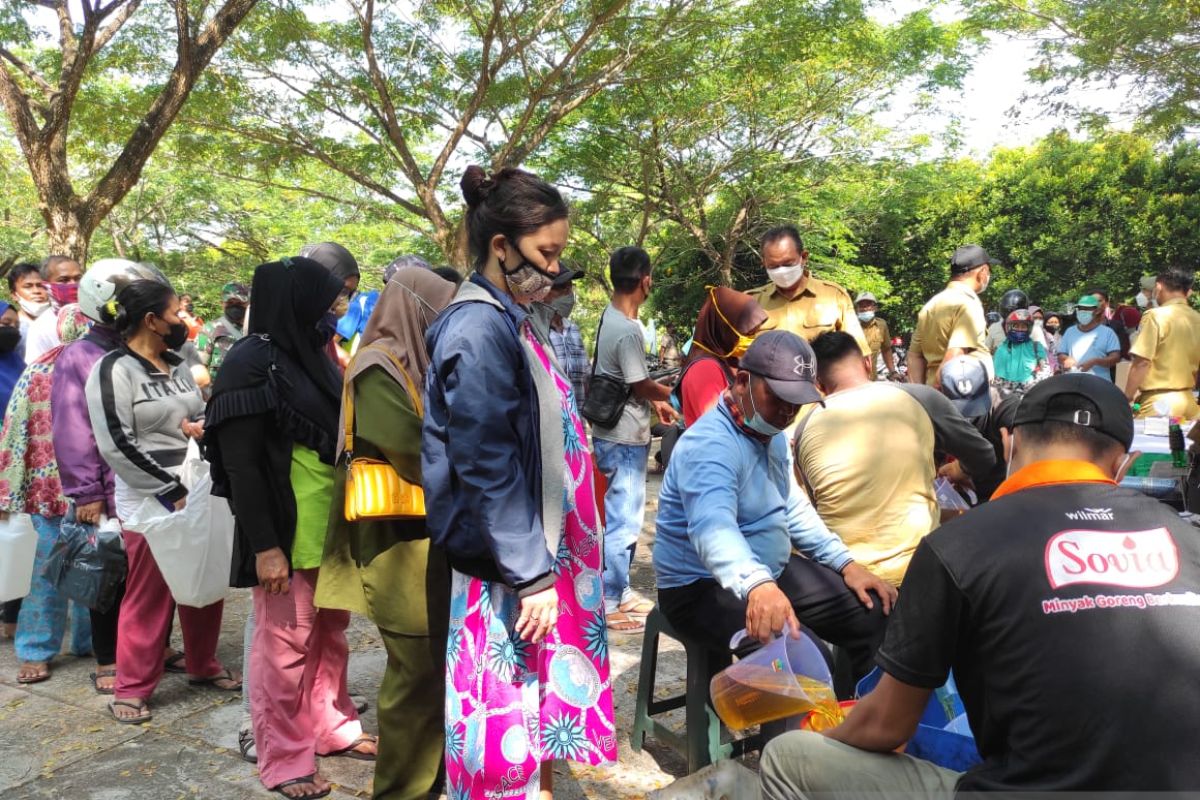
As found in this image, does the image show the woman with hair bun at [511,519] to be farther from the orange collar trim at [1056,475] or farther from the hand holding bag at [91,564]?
the hand holding bag at [91,564]

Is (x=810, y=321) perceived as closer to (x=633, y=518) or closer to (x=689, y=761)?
(x=633, y=518)

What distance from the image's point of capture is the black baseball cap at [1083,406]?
5.94 feet

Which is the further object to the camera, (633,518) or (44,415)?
(633,518)

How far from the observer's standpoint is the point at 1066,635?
1.59m

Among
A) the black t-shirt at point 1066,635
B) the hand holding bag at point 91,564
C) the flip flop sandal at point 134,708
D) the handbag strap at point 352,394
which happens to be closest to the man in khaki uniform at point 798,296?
the handbag strap at point 352,394

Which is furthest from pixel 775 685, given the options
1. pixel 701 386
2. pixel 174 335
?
Result: pixel 174 335

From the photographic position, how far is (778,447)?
291 centimetres

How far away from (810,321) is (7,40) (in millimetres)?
9403

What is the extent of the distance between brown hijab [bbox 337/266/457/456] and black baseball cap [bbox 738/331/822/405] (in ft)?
3.20

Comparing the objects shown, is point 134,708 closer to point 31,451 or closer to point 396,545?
point 31,451

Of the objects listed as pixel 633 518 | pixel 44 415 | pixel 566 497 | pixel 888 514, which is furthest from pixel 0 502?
pixel 888 514

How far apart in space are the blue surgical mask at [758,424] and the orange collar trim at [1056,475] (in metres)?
0.93

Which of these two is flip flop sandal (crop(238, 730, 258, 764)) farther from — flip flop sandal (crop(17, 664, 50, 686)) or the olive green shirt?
flip flop sandal (crop(17, 664, 50, 686))

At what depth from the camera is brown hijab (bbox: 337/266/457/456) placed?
273cm
